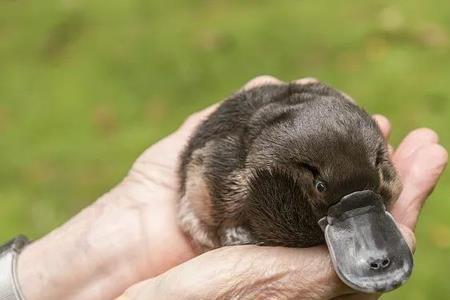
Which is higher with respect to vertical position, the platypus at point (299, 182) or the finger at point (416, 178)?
the platypus at point (299, 182)

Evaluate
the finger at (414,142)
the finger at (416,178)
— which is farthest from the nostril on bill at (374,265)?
the finger at (414,142)

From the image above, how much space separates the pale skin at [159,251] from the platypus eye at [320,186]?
0.59 feet

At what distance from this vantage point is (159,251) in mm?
2527

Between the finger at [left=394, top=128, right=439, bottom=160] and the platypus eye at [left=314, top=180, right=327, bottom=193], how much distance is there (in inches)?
24.8

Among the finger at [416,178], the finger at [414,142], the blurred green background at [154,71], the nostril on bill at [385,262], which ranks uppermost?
the blurred green background at [154,71]

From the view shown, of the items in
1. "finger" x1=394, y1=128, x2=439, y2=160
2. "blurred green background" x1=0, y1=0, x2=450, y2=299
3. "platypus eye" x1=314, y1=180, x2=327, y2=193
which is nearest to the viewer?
"platypus eye" x1=314, y1=180, x2=327, y2=193

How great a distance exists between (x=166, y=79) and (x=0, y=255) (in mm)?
2499

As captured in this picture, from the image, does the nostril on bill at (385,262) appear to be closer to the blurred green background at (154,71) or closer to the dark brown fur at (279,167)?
the dark brown fur at (279,167)

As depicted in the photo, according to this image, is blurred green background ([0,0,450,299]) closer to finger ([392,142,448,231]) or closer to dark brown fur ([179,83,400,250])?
finger ([392,142,448,231])

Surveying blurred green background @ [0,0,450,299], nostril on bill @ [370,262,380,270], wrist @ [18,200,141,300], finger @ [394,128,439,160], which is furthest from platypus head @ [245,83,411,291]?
blurred green background @ [0,0,450,299]

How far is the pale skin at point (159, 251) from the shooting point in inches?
73.9

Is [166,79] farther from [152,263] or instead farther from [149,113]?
[152,263]

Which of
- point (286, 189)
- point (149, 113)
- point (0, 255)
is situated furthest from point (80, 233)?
point (149, 113)

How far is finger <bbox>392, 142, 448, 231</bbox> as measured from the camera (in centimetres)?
215
